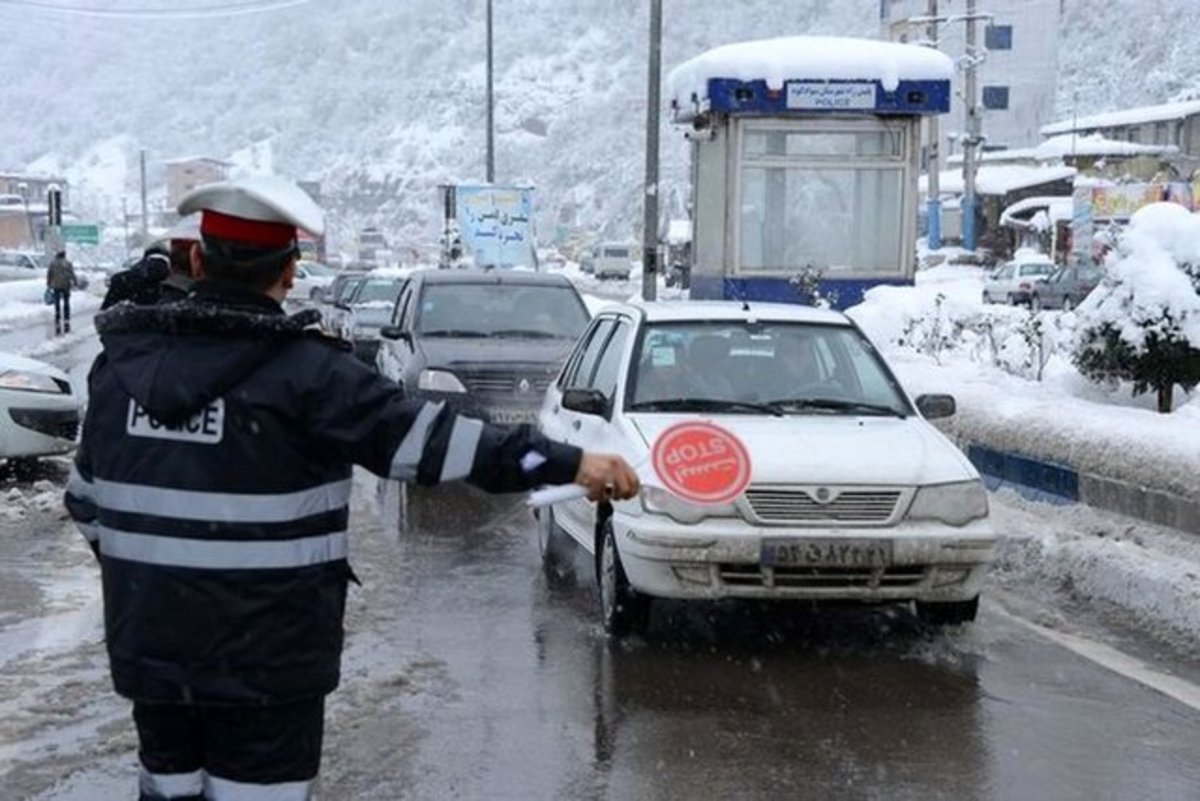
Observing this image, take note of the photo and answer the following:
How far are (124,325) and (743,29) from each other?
7324 inches

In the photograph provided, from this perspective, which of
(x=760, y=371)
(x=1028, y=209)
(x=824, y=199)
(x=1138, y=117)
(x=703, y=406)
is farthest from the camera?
(x=1138, y=117)

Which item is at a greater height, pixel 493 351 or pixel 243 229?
pixel 243 229

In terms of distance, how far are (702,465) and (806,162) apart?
48.9 ft

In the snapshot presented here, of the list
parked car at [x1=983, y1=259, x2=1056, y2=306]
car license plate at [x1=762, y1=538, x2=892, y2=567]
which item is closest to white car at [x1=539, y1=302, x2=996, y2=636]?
car license plate at [x1=762, y1=538, x2=892, y2=567]

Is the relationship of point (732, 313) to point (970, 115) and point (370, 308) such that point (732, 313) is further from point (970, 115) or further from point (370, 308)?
point (970, 115)

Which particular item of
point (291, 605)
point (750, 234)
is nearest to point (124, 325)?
point (291, 605)

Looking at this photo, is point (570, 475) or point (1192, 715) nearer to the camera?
point (570, 475)

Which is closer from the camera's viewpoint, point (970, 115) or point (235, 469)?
point (235, 469)

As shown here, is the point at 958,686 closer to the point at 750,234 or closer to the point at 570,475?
the point at 570,475

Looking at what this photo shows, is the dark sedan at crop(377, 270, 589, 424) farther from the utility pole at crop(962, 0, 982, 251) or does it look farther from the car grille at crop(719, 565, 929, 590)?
the utility pole at crop(962, 0, 982, 251)

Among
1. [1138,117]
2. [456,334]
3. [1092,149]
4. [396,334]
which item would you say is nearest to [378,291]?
[456,334]

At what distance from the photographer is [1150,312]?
1033 cm

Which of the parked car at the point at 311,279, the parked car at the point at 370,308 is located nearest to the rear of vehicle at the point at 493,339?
the parked car at the point at 370,308

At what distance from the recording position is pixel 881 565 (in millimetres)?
6957
